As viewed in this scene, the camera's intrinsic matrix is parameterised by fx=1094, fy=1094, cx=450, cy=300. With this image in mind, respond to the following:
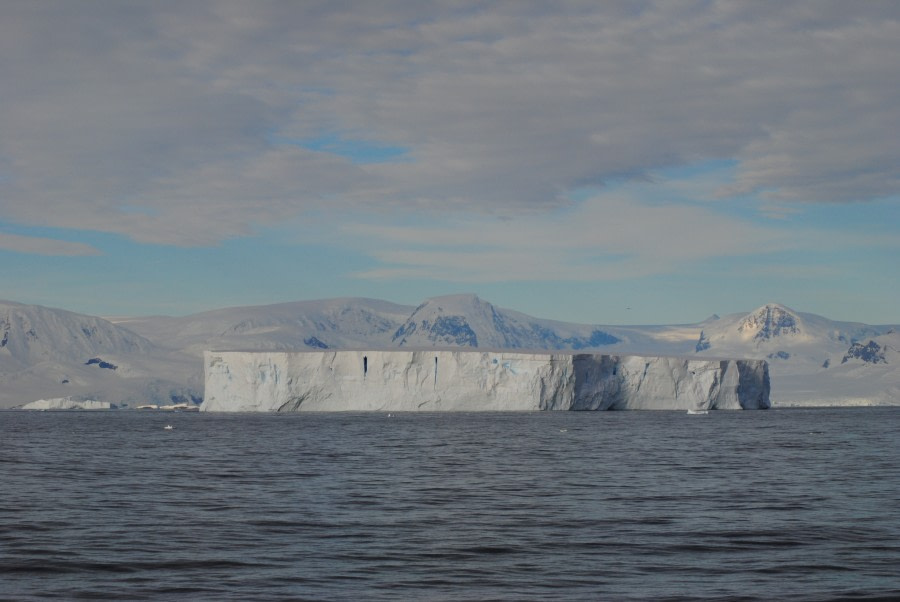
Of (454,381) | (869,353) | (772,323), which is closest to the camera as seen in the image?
(454,381)

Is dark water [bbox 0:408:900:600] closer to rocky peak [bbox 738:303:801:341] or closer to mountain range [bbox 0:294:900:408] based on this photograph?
mountain range [bbox 0:294:900:408]

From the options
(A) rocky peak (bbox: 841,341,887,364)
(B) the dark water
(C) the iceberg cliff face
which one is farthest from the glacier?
(B) the dark water

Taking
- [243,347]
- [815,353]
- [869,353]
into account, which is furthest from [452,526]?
[815,353]

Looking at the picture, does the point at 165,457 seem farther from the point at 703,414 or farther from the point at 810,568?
the point at 703,414

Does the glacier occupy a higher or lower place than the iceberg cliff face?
lower

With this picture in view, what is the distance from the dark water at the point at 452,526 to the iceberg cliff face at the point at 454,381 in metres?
30.0

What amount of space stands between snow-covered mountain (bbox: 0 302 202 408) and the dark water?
10081 centimetres

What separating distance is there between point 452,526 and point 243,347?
13245cm

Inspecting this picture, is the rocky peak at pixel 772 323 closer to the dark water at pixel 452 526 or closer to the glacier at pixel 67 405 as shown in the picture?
the glacier at pixel 67 405

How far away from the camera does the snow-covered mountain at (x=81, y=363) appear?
12506cm

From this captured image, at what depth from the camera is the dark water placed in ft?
33.5

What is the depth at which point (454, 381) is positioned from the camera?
58688 millimetres

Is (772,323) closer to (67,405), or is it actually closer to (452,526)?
(67,405)

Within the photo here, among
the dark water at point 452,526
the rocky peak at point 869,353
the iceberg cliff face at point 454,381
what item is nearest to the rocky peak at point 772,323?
the rocky peak at point 869,353
